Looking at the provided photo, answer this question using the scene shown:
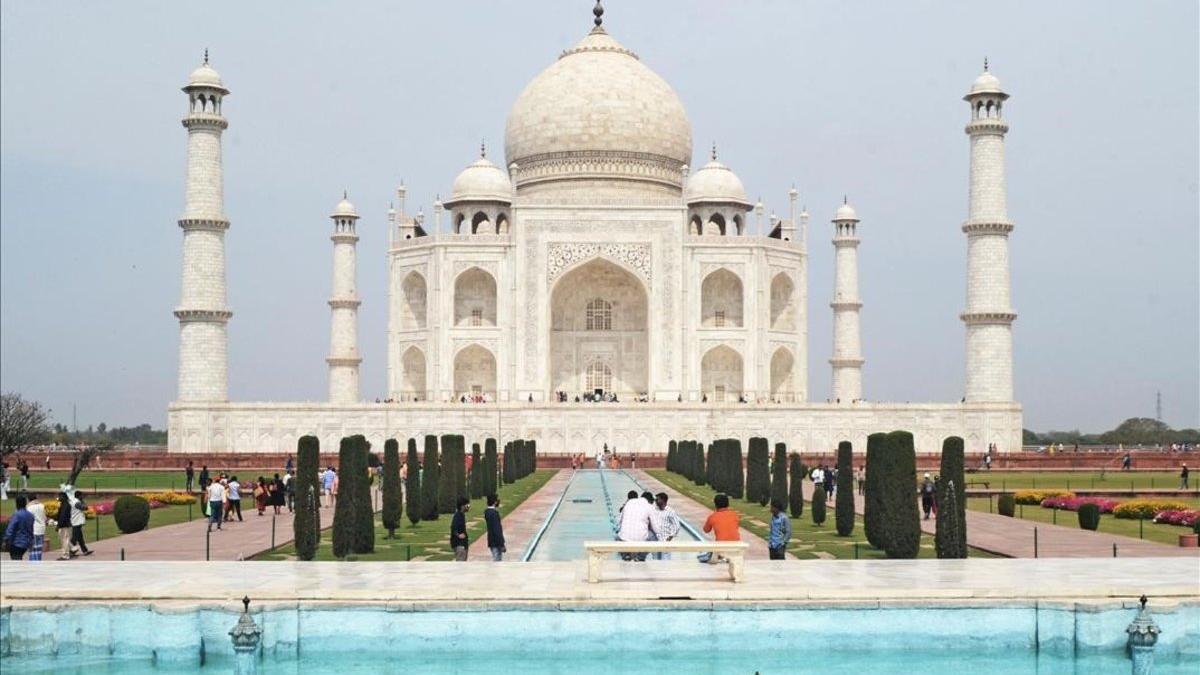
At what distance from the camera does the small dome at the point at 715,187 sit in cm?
3762

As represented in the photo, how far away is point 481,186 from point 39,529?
2720 cm

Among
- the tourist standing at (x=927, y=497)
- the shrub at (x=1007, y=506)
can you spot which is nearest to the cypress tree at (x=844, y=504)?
the tourist standing at (x=927, y=497)

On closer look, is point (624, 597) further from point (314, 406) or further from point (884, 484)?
point (314, 406)

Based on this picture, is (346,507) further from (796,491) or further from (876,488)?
(796,491)

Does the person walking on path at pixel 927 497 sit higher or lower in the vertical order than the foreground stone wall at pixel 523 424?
lower

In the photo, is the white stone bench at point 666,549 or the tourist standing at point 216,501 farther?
the tourist standing at point 216,501

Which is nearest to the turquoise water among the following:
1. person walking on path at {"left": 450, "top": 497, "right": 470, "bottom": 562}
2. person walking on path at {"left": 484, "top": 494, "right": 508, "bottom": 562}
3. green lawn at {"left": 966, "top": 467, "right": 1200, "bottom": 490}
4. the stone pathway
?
the stone pathway

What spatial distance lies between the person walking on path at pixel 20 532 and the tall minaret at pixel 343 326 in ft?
79.9

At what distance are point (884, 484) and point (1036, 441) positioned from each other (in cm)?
5045

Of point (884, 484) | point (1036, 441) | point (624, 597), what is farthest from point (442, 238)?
point (1036, 441)

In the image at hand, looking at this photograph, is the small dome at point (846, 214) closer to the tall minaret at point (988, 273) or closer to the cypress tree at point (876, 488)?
the tall minaret at point (988, 273)

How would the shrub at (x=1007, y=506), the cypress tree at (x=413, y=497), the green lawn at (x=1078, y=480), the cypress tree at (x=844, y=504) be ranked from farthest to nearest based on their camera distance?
1. the green lawn at (x=1078, y=480)
2. the shrub at (x=1007, y=506)
3. the cypress tree at (x=413, y=497)
4. the cypress tree at (x=844, y=504)

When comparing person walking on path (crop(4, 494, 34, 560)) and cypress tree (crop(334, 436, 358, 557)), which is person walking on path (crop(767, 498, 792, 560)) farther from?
person walking on path (crop(4, 494, 34, 560))

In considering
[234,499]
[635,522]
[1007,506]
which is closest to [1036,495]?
[1007,506]
